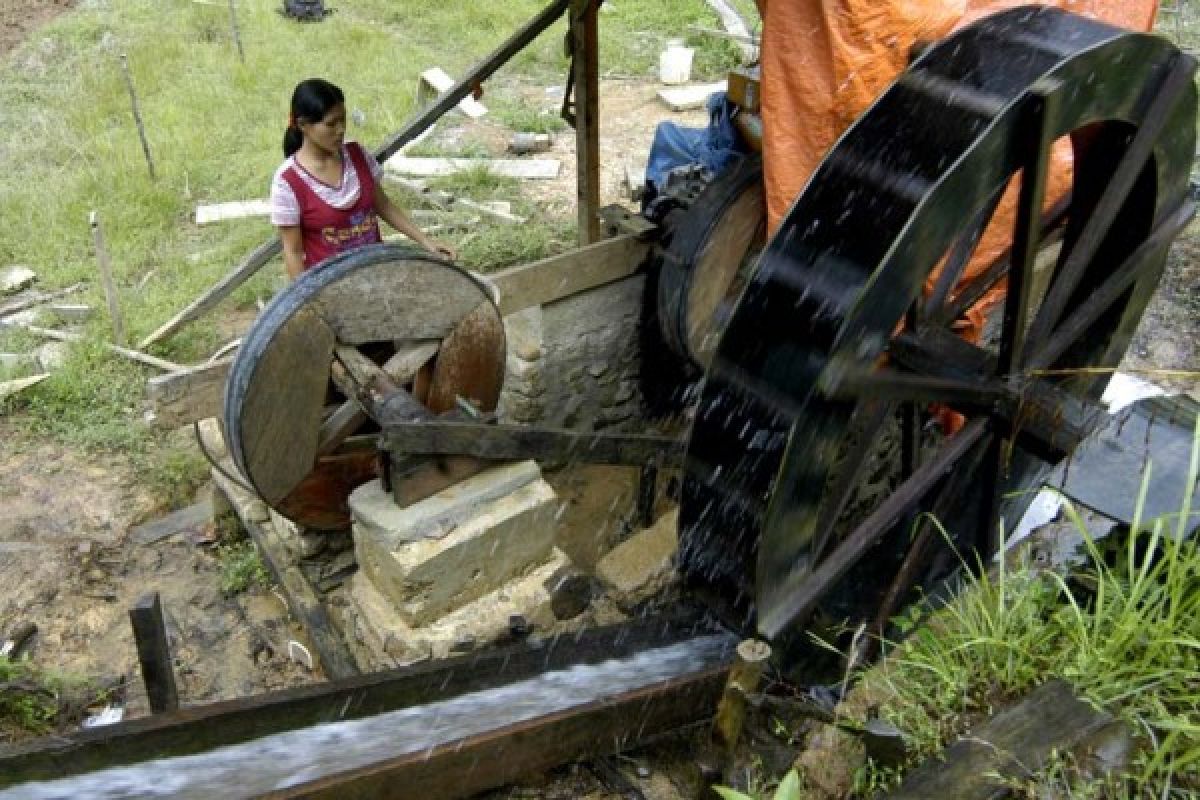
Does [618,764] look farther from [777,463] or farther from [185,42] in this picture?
[185,42]

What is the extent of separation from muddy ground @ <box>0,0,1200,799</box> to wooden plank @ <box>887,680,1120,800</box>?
3033 millimetres

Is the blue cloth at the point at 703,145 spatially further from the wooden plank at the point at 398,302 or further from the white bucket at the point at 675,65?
the white bucket at the point at 675,65

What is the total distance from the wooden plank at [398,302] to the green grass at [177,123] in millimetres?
2075

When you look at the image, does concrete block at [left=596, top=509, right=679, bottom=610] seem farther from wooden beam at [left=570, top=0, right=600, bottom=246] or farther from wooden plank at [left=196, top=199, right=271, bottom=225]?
wooden plank at [left=196, top=199, right=271, bottom=225]

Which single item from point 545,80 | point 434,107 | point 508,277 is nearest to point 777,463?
point 508,277

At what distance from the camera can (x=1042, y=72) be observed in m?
2.71

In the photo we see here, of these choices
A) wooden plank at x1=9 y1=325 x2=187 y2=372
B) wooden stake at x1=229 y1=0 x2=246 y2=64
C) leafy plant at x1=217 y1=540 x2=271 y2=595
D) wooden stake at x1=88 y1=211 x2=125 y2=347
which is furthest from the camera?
wooden stake at x1=229 y1=0 x2=246 y2=64

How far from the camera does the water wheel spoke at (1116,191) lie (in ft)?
10.0

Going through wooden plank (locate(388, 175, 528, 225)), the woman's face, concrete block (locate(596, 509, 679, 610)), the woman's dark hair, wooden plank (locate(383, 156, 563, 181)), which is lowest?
concrete block (locate(596, 509, 679, 610))

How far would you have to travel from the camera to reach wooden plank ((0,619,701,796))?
7.08 ft

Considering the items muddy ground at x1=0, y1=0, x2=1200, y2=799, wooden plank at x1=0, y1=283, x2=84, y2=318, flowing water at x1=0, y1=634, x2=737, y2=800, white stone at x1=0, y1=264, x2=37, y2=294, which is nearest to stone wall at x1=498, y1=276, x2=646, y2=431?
muddy ground at x1=0, y1=0, x2=1200, y2=799

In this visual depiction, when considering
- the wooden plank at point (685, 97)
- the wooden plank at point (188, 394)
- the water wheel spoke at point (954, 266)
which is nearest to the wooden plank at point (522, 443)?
the wooden plank at point (188, 394)

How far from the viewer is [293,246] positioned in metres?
4.11

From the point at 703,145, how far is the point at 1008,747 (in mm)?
4073
